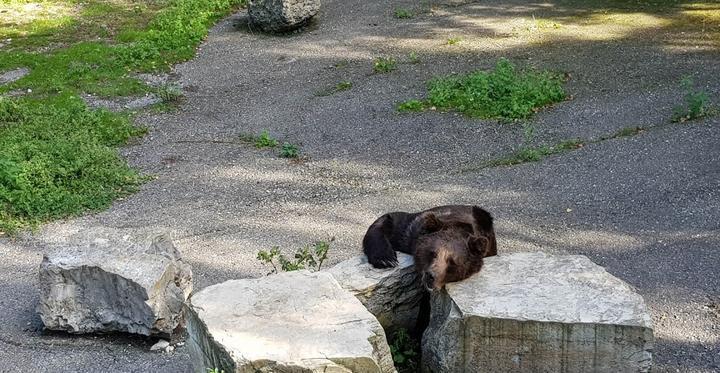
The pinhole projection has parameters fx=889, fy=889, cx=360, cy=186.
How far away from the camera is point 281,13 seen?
52.2ft

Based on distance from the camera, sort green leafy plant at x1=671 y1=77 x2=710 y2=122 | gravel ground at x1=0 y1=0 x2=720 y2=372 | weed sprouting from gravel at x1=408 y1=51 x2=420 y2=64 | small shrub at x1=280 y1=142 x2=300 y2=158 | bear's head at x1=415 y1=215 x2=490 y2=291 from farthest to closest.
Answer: weed sprouting from gravel at x1=408 y1=51 x2=420 y2=64
small shrub at x1=280 y1=142 x2=300 y2=158
green leafy plant at x1=671 y1=77 x2=710 y2=122
gravel ground at x1=0 y1=0 x2=720 y2=372
bear's head at x1=415 y1=215 x2=490 y2=291

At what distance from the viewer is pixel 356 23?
53.7ft

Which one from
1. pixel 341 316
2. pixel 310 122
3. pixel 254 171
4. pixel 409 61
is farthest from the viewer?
pixel 409 61

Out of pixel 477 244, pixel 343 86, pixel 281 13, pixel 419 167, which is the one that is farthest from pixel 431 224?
pixel 281 13

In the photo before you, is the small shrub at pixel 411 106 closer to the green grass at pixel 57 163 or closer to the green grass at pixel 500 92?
the green grass at pixel 500 92

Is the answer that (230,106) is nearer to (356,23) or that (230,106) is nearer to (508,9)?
(356,23)

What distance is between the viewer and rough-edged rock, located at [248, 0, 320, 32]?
15891mm

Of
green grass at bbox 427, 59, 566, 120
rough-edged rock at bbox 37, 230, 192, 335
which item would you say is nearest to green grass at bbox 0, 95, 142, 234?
rough-edged rock at bbox 37, 230, 192, 335

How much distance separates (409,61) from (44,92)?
5.65 m

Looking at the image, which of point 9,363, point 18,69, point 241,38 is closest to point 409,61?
point 241,38

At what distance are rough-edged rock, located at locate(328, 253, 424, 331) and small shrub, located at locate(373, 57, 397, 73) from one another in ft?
24.0

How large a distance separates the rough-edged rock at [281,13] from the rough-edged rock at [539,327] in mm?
10439

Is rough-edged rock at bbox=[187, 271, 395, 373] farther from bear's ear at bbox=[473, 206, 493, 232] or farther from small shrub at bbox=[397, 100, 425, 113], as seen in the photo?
small shrub at bbox=[397, 100, 425, 113]

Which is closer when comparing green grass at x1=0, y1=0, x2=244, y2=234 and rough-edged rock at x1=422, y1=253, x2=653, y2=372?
rough-edged rock at x1=422, y1=253, x2=653, y2=372
